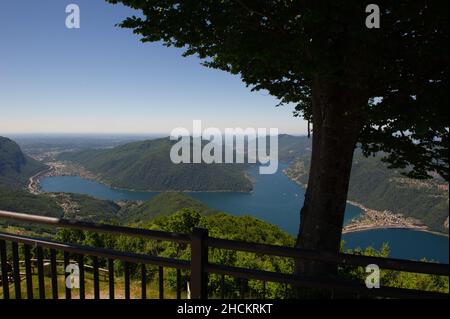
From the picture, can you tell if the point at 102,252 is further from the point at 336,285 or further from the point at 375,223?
the point at 375,223

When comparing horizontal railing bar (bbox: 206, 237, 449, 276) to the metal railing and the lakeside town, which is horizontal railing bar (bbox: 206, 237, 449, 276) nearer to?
the metal railing

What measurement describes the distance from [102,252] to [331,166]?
4.54 meters

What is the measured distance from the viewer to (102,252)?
3.62m

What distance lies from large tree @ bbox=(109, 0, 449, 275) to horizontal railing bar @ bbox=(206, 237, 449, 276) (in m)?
0.84

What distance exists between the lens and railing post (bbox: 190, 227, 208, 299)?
3.21 metres

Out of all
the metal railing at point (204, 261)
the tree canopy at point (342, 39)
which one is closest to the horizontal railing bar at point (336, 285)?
the metal railing at point (204, 261)

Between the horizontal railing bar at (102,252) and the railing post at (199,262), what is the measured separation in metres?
0.11

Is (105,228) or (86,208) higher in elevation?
(105,228)

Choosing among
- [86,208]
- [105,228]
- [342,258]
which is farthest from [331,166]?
[86,208]

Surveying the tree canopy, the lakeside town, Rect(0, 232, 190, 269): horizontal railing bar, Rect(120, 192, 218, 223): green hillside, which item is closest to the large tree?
the tree canopy

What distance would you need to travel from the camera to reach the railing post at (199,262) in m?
3.21
